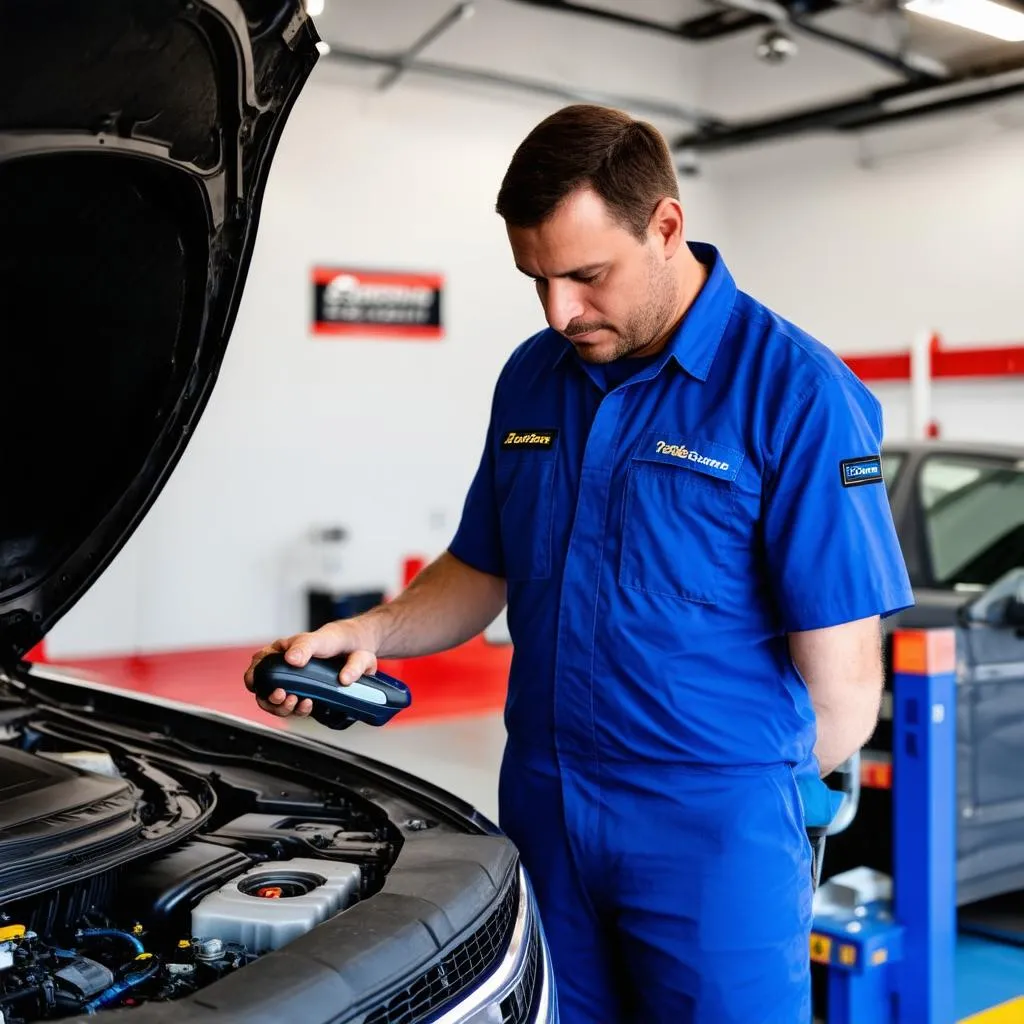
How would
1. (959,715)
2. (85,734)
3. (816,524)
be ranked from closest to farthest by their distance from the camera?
1. (816,524)
2. (85,734)
3. (959,715)

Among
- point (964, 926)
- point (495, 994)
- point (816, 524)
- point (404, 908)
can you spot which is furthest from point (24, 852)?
point (964, 926)

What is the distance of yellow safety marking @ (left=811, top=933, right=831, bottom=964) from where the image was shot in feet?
8.59

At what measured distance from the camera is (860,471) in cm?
156

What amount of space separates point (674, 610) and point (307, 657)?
471 millimetres

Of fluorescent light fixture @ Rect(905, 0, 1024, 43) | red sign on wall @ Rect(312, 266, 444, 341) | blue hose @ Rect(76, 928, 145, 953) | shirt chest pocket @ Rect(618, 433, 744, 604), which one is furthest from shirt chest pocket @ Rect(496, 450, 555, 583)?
red sign on wall @ Rect(312, 266, 444, 341)

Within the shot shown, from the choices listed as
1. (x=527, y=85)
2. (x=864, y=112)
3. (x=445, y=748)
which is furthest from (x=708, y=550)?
(x=864, y=112)

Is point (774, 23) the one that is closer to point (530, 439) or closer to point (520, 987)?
point (530, 439)

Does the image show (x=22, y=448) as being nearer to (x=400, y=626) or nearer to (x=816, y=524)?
(x=400, y=626)

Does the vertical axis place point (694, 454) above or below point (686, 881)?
above

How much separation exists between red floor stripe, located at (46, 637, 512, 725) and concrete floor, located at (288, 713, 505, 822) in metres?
0.18

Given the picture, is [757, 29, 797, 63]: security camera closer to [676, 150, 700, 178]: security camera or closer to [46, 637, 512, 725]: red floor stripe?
[676, 150, 700, 178]: security camera

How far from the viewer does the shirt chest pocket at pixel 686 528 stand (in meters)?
1.59

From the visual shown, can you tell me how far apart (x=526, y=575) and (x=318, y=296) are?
7058 mm

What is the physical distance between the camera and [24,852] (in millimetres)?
1372
